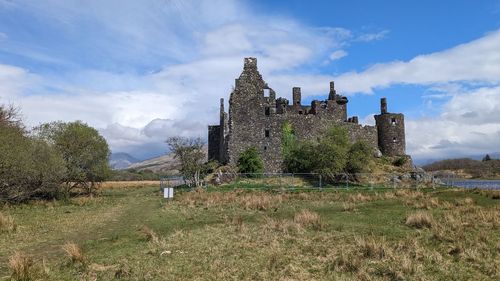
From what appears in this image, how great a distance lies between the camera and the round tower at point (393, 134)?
68312mm

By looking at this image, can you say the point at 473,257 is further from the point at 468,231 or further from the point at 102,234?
the point at 102,234

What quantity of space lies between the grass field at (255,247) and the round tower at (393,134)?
4192 centimetres

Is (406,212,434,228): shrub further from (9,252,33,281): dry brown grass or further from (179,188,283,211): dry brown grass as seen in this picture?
(9,252,33,281): dry brown grass

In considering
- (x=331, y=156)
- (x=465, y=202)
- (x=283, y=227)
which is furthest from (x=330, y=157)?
(x=283, y=227)

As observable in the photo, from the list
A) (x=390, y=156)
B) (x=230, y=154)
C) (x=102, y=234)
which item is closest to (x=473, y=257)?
(x=102, y=234)

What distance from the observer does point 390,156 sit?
2672 inches

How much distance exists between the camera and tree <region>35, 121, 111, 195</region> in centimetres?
4669

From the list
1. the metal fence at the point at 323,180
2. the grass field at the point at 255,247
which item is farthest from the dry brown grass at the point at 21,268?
the metal fence at the point at 323,180

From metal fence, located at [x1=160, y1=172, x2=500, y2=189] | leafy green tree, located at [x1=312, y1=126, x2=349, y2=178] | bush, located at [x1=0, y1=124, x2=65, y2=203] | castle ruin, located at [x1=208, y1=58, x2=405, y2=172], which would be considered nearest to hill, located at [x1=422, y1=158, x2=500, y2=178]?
castle ruin, located at [x1=208, y1=58, x2=405, y2=172]

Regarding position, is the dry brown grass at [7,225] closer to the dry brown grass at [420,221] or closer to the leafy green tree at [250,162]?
the dry brown grass at [420,221]

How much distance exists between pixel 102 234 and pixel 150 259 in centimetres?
714

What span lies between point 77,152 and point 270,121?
25.5 m

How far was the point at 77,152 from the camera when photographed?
1882 inches

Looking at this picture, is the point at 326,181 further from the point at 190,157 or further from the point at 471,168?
the point at 471,168
